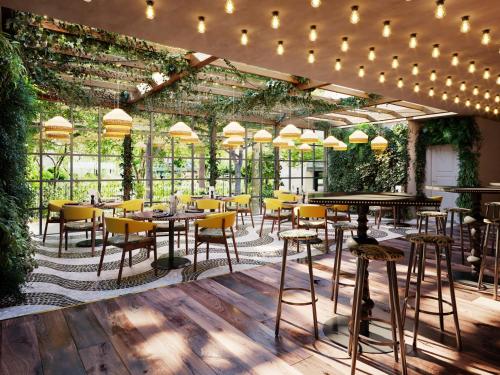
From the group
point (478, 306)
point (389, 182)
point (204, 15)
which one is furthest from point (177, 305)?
point (389, 182)

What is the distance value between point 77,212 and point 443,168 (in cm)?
→ 981

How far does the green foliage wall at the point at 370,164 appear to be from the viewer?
11.1m

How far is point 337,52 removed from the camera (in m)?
4.40

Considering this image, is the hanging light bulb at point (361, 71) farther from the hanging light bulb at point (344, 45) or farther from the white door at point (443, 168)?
the white door at point (443, 168)

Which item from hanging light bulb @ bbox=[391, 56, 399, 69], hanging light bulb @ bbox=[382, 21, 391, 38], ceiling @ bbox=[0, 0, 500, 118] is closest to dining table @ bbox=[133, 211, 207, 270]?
ceiling @ bbox=[0, 0, 500, 118]

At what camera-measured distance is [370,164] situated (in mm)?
11906

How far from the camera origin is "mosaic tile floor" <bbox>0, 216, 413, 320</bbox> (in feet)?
12.3

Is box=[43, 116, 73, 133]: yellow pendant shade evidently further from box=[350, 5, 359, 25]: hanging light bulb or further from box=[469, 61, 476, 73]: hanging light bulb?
box=[469, 61, 476, 73]: hanging light bulb

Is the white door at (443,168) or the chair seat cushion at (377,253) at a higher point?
the white door at (443,168)

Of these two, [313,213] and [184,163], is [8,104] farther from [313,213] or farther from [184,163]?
[184,163]

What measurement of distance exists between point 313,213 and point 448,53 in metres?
3.00

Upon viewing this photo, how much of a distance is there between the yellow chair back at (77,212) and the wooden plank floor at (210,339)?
96.2 inches

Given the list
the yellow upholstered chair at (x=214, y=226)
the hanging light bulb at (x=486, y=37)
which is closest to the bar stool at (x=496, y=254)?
the hanging light bulb at (x=486, y=37)

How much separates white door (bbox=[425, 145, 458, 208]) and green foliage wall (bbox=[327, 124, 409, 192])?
0.67 meters
